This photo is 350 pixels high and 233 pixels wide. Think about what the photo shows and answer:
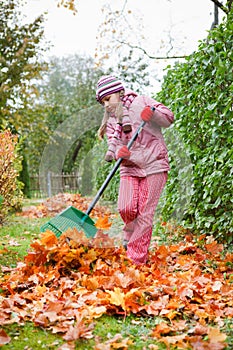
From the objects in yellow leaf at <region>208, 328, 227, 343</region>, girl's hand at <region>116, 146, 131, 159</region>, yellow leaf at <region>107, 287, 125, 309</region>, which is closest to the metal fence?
girl's hand at <region>116, 146, 131, 159</region>

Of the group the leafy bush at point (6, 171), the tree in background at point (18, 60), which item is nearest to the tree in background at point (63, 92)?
the tree in background at point (18, 60)

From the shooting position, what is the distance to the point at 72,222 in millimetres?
3922

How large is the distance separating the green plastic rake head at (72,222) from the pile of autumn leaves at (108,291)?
0.30 ft

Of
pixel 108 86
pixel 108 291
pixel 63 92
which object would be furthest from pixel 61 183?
pixel 63 92

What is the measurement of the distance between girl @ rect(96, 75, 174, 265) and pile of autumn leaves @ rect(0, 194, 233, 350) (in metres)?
0.21

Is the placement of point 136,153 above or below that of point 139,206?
above

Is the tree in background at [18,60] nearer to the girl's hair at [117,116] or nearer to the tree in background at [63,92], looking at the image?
the tree in background at [63,92]

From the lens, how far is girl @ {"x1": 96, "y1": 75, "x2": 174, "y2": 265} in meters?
3.77

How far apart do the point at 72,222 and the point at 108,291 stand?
108cm

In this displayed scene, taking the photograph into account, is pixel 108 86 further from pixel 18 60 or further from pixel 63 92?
pixel 63 92

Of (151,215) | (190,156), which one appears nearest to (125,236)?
(151,215)

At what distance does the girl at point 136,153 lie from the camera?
3.77 m

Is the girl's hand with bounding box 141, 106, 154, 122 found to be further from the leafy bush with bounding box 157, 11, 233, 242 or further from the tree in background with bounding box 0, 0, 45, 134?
the tree in background with bounding box 0, 0, 45, 134

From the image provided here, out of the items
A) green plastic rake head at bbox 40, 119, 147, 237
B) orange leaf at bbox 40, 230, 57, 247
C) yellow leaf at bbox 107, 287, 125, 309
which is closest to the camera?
yellow leaf at bbox 107, 287, 125, 309
